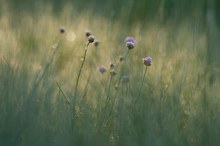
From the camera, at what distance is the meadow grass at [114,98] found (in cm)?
214

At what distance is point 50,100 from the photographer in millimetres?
2400

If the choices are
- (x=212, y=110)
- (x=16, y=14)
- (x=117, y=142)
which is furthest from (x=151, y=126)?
(x=16, y=14)

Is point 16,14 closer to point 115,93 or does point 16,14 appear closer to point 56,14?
point 56,14

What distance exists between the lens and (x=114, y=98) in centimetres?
242

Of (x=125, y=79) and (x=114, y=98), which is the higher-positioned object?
(x=125, y=79)

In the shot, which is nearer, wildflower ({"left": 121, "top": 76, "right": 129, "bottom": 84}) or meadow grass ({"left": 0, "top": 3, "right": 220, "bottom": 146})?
meadow grass ({"left": 0, "top": 3, "right": 220, "bottom": 146})

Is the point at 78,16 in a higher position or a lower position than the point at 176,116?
higher

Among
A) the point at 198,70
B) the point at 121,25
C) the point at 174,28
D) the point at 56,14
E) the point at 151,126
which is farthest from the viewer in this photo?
the point at 56,14

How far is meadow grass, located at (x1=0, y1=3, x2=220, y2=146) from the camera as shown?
2.14 meters

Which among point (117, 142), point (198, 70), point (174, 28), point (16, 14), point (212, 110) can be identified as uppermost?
point (16, 14)

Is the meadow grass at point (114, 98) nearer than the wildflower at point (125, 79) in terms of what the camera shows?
Yes

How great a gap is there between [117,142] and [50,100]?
0.38m

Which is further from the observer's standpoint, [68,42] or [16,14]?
[16,14]

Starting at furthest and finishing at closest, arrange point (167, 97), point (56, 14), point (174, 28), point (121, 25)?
point (56, 14) < point (121, 25) < point (174, 28) < point (167, 97)
